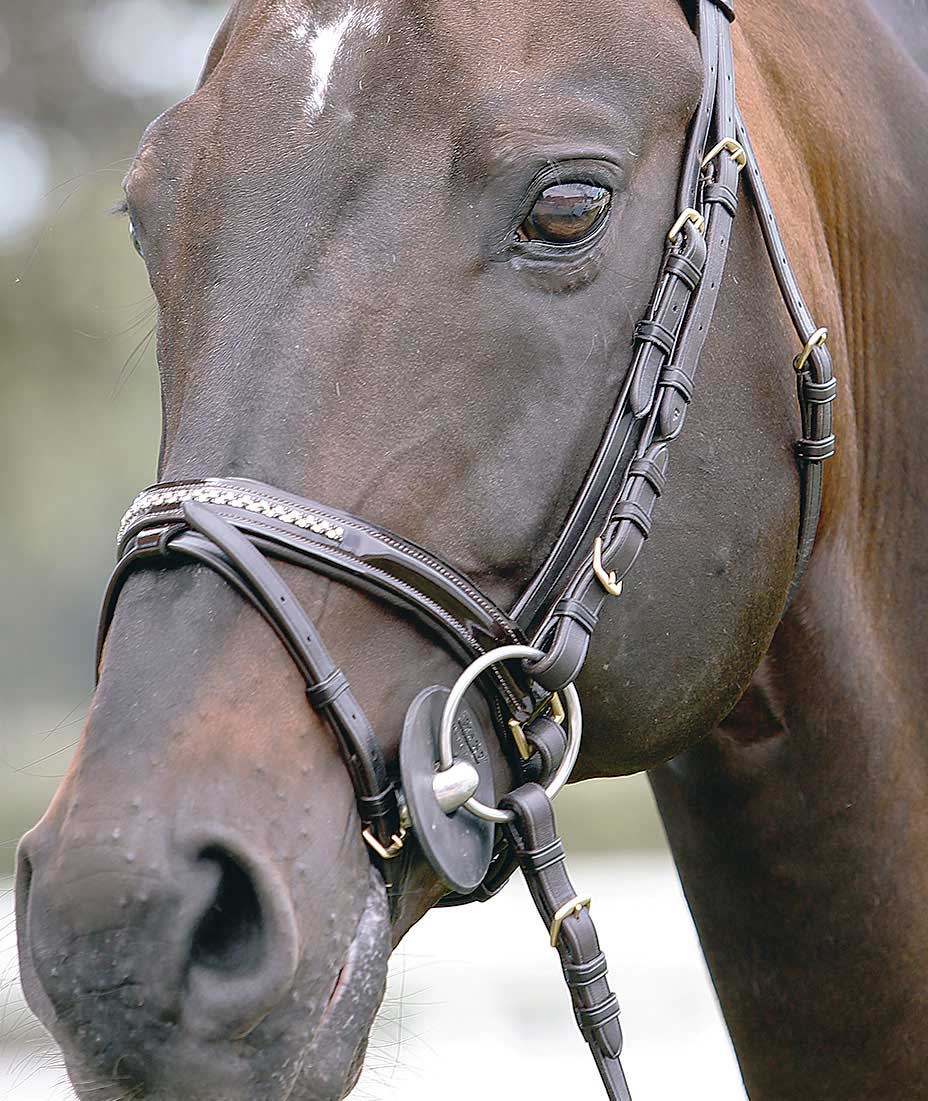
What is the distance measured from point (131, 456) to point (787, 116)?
712 cm

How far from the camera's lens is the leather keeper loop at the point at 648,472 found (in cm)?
179

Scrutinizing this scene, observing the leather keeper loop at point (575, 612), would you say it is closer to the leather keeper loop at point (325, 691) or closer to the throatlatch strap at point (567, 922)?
the throatlatch strap at point (567, 922)

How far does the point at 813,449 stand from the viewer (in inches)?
78.9

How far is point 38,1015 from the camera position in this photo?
4.80 ft

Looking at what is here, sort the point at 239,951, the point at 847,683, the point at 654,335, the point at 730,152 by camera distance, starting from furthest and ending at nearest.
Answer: the point at 847,683
the point at 730,152
the point at 654,335
the point at 239,951

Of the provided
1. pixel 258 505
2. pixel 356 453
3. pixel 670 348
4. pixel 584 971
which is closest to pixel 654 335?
pixel 670 348

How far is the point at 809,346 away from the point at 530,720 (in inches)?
27.6

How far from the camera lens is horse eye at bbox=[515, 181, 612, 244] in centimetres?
173

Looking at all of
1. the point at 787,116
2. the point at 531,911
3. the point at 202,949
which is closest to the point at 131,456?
the point at 531,911

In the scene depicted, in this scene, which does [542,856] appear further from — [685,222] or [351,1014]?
[685,222]

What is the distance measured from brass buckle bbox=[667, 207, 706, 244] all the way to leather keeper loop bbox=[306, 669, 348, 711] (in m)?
0.77

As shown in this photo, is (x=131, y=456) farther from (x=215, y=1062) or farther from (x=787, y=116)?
(x=215, y=1062)

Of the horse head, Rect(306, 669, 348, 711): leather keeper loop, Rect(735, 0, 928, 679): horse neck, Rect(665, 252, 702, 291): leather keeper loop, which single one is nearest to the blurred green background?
Rect(735, 0, 928, 679): horse neck

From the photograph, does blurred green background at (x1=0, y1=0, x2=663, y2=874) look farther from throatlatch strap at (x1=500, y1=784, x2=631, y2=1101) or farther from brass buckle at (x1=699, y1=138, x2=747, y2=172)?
throatlatch strap at (x1=500, y1=784, x2=631, y2=1101)
